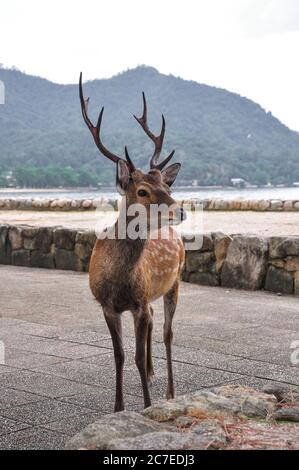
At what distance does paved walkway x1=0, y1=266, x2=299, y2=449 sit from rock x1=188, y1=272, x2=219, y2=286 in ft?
1.49

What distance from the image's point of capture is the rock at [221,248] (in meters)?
11.7

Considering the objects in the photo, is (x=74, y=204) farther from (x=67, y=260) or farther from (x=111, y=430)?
(x=111, y=430)

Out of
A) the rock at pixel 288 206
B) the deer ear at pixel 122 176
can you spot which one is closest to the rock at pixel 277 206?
the rock at pixel 288 206

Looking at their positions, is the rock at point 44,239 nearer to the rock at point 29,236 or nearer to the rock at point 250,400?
the rock at point 29,236

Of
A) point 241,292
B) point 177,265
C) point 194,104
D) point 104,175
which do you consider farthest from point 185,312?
point 194,104

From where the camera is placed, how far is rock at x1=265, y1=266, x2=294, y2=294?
11.0 metres

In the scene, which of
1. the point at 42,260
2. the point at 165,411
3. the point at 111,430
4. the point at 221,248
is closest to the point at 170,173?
the point at 165,411

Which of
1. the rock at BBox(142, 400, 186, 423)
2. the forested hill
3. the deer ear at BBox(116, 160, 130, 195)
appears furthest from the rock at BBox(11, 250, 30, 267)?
the forested hill

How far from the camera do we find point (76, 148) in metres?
87.9

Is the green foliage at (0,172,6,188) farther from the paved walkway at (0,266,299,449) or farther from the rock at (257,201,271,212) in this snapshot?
the paved walkway at (0,266,299,449)
